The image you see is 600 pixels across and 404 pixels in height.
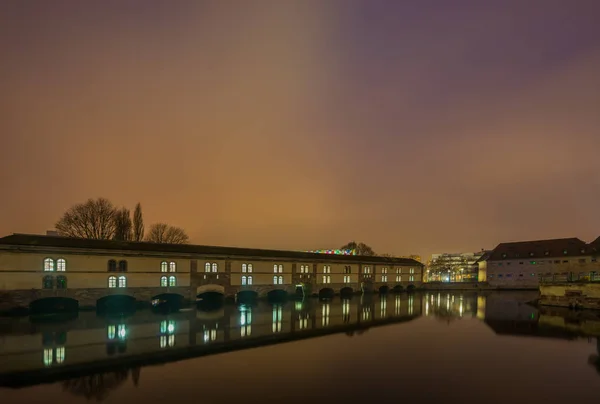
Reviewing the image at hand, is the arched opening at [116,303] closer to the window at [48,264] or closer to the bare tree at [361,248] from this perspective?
the window at [48,264]

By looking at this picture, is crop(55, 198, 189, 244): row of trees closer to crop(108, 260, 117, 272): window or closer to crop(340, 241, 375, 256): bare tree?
crop(108, 260, 117, 272): window

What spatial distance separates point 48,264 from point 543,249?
91965 mm

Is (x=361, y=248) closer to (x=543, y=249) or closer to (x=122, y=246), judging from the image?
(x=543, y=249)

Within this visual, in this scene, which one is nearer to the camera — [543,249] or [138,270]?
[138,270]

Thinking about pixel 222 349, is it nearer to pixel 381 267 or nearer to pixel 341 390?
pixel 341 390

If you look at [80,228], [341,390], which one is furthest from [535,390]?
[80,228]

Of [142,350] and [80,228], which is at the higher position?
[80,228]

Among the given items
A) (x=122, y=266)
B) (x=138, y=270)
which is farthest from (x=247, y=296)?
(x=122, y=266)

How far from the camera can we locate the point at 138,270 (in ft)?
133

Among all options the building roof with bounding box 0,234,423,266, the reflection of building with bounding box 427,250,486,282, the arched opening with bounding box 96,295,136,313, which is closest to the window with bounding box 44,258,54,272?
the building roof with bounding box 0,234,423,266

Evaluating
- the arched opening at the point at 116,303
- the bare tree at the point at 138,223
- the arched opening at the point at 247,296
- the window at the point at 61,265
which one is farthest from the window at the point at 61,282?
the bare tree at the point at 138,223

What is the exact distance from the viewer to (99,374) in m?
15.9

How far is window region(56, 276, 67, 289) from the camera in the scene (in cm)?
3606

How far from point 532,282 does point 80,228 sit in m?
89.9
